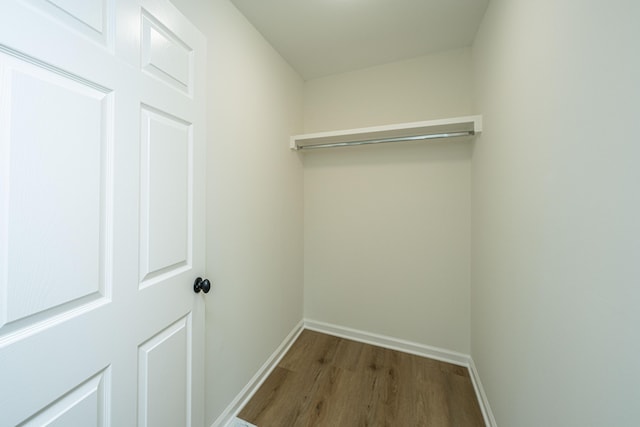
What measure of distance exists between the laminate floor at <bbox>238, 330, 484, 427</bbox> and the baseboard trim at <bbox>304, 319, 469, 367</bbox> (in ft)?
0.17

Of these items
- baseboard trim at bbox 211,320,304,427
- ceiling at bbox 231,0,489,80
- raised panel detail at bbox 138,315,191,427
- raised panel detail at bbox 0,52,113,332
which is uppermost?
ceiling at bbox 231,0,489,80

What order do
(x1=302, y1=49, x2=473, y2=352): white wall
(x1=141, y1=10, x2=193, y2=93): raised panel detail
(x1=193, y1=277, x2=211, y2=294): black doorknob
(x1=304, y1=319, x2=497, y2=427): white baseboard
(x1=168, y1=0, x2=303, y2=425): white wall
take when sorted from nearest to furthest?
(x1=141, y1=10, x2=193, y2=93): raised panel detail → (x1=193, y1=277, x2=211, y2=294): black doorknob → (x1=168, y1=0, x2=303, y2=425): white wall → (x1=304, y1=319, x2=497, y2=427): white baseboard → (x1=302, y1=49, x2=473, y2=352): white wall

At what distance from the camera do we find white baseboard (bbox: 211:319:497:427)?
54.9 inches

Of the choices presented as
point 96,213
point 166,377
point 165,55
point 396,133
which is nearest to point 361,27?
point 396,133

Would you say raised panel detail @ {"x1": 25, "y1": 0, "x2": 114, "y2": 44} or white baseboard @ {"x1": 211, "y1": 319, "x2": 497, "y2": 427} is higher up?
raised panel detail @ {"x1": 25, "y1": 0, "x2": 114, "y2": 44}

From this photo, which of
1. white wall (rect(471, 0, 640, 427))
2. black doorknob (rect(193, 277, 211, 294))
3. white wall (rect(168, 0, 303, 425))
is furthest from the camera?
white wall (rect(168, 0, 303, 425))

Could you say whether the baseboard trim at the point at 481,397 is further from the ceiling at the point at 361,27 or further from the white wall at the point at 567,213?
the ceiling at the point at 361,27

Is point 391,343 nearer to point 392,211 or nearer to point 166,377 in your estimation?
point 392,211

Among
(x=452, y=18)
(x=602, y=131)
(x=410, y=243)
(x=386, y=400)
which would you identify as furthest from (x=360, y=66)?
(x=386, y=400)

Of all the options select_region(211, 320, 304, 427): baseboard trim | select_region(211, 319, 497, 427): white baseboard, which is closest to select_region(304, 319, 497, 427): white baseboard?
select_region(211, 319, 497, 427): white baseboard

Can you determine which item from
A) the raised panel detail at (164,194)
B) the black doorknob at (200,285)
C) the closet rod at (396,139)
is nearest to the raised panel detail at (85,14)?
the raised panel detail at (164,194)

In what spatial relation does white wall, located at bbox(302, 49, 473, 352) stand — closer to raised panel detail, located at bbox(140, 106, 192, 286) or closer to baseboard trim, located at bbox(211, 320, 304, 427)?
baseboard trim, located at bbox(211, 320, 304, 427)

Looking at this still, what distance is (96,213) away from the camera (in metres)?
0.71

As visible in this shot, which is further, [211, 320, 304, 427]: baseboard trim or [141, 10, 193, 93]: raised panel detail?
[211, 320, 304, 427]: baseboard trim
